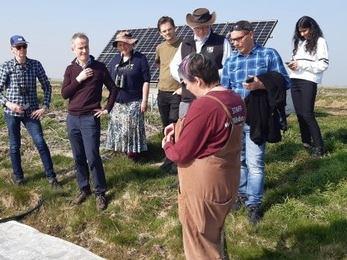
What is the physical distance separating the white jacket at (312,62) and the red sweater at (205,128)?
3373 millimetres

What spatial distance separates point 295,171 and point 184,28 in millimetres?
8096

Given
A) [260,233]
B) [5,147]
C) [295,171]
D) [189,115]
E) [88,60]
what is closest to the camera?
[189,115]

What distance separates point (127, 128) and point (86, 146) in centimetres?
137

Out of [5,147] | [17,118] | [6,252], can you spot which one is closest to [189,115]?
[6,252]

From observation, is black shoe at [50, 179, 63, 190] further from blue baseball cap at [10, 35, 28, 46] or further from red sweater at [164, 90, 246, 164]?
red sweater at [164, 90, 246, 164]

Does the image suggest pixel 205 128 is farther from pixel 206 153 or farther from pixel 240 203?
pixel 240 203

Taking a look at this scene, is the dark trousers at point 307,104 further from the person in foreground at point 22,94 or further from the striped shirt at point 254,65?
the person in foreground at point 22,94

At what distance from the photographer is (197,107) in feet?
10.2

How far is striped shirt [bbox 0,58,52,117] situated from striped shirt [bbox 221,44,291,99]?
2.84 meters

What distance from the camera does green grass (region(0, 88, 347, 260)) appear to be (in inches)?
177

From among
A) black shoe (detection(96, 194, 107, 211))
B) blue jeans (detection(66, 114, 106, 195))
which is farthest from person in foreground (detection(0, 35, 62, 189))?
black shoe (detection(96, 194, 107, 211))

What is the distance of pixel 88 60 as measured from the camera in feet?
18.2

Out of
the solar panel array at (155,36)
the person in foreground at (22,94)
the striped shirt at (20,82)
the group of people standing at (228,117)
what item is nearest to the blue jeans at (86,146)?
the person in foreground at (22,94)

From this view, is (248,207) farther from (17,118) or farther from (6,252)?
(17,118)
